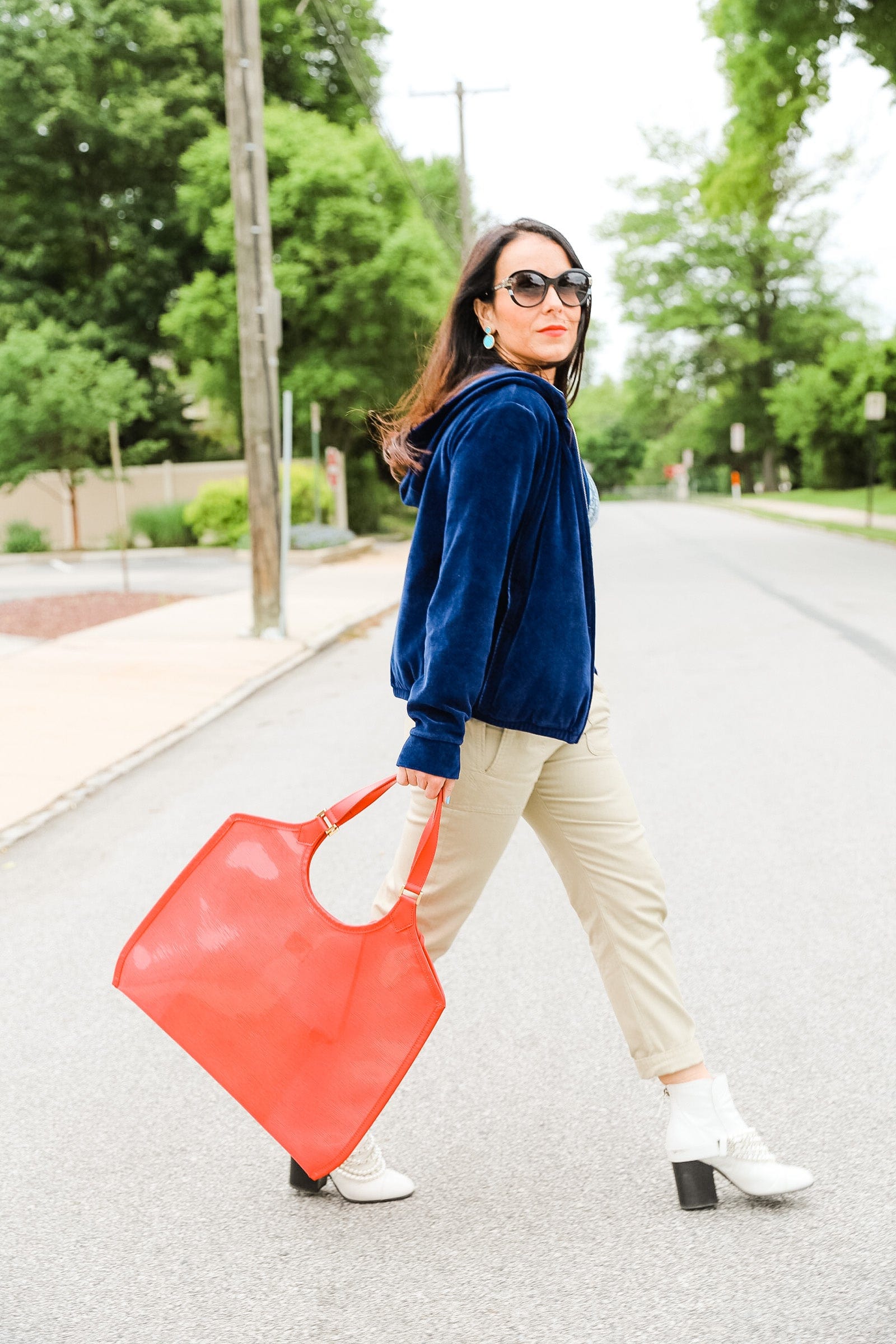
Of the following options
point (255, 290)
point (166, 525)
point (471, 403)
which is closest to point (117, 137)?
point (166, 525)

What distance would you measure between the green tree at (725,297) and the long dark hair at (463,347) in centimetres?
5919

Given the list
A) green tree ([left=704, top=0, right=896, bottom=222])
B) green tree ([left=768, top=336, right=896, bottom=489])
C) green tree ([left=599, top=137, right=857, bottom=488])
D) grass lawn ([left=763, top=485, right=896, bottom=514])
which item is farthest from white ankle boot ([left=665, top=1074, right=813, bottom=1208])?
green tree ([left=599, top=137, right=857, bottom=488])

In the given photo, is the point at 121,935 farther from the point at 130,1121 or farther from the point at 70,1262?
the point at 70,1262

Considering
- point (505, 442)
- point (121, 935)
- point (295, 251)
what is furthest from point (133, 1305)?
point (295, 251)

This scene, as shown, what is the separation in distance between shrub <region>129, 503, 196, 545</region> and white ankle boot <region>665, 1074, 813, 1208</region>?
2597 cm

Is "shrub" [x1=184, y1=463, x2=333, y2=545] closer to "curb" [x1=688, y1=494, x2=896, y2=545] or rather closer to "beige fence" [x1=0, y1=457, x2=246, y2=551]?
"beige fence" [x1=0, y1=457, x2=246, y2=551]

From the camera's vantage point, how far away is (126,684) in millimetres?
10195

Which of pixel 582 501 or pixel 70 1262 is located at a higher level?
pixel 582 501

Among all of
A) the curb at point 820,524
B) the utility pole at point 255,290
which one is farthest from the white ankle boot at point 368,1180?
the curb at point 820,524

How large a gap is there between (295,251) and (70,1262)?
27.2 meters

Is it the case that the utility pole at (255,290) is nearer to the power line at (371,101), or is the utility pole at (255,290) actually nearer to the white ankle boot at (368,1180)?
the power line at (371,101)

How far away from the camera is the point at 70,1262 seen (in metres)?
2.63

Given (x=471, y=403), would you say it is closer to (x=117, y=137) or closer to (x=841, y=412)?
(x=117, y=137)

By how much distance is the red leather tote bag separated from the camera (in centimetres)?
251
